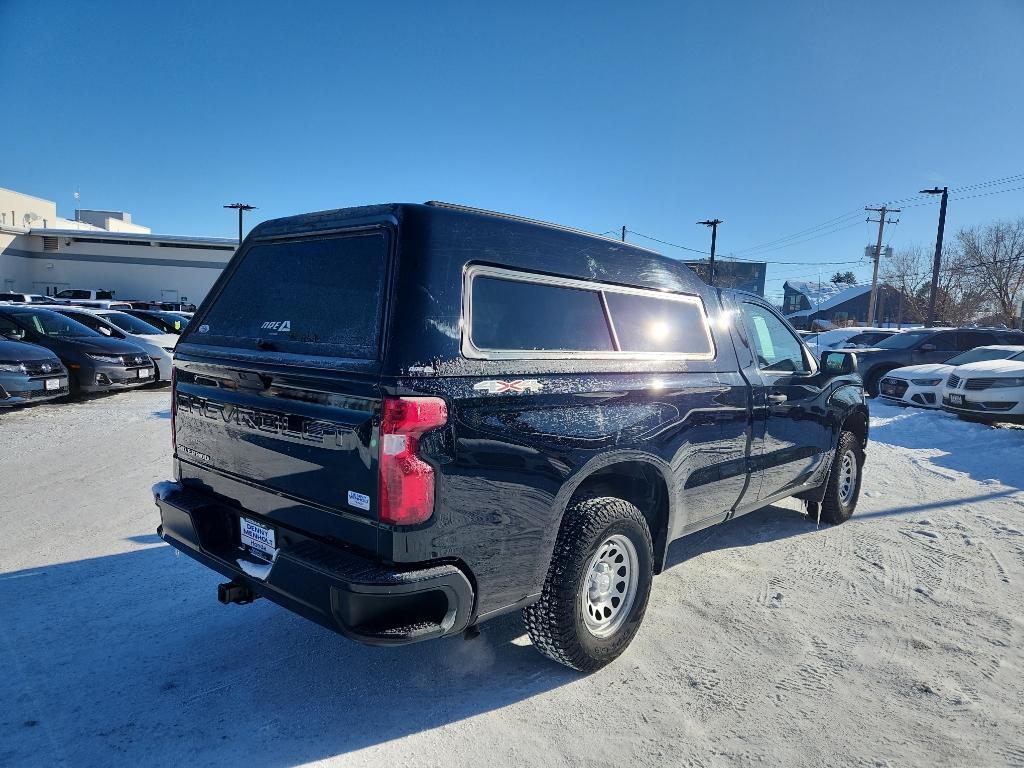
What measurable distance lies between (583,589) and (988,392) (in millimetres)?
10441

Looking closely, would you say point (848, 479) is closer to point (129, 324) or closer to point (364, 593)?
point (364, 593)

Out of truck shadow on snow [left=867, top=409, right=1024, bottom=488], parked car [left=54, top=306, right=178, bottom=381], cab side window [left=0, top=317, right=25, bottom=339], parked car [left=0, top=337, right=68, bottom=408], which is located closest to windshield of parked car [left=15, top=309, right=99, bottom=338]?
cab side window [left=0, top=317, right=25, bottom=339]

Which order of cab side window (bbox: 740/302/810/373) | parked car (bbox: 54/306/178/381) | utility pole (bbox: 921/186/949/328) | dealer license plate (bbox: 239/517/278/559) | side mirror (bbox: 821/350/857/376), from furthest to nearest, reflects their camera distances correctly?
utility pole (bbox: 921/186/949/328) → parked car (bbox: 54/306/178/381) → side mirror (bbox: 821/350/857/376) → cab side window (bbox: 740/302/810/373) → dealer license plate (bbox: 239/517/278/559)

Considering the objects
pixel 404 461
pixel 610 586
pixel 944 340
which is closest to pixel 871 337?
pixel 944 340

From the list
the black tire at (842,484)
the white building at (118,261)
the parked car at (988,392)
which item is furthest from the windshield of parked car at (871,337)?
the white building at (118,261)

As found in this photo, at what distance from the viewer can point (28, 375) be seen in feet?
28.3

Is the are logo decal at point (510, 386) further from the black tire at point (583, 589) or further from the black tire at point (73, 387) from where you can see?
the black tire at point (73, 387)

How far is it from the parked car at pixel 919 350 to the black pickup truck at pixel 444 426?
516 inches

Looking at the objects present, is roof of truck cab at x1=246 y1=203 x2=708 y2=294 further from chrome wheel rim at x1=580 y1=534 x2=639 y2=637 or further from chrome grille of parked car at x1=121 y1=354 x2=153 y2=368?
chrome grille of parked car at x1=121 y1=354 x2=153 y2=368

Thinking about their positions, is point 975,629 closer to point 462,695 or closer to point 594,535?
point 594,535

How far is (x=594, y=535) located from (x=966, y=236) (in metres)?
51.9

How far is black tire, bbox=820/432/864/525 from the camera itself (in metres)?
5.35

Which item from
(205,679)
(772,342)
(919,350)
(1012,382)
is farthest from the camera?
(919,350)

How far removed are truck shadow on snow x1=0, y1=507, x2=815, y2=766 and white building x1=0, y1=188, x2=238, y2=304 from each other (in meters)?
47.4
